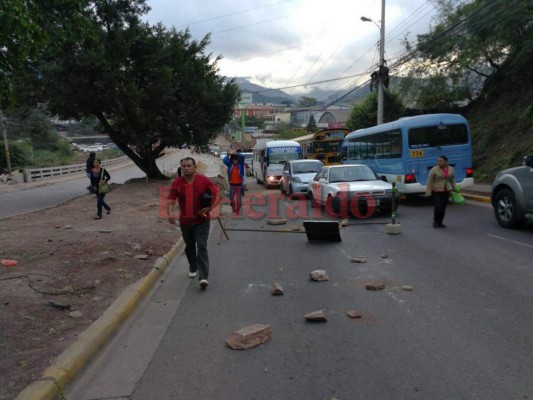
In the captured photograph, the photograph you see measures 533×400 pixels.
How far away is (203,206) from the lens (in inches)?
256

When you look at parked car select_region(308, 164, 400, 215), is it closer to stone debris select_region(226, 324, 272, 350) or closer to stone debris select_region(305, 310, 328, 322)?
stone debris select_region(305, 310, 328, 322)

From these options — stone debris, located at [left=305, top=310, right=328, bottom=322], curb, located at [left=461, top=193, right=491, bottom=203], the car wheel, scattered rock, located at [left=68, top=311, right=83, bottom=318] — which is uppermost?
the car wheel

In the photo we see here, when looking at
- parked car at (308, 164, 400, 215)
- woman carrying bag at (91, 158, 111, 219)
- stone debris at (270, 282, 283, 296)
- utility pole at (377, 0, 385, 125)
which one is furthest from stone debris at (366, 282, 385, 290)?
utility pole at (377, 0, 385, 125)

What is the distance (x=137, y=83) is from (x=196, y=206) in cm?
1761

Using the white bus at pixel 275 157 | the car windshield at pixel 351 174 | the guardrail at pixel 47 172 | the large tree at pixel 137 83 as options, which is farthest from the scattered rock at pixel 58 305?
the guardrail at pixel 47 172

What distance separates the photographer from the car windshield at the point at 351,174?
13.9m

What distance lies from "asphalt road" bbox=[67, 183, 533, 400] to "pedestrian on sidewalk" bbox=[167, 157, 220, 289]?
45 cm

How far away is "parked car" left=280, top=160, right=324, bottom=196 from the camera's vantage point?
1838cm

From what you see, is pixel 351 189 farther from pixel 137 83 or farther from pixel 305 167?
pixel 137 83

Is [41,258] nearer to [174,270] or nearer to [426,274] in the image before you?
[174,270]

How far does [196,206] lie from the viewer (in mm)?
6508

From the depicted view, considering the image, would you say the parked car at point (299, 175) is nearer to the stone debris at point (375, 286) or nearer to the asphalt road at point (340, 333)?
the asphalt road at point (340, 333)

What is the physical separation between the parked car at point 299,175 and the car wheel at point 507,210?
8550mm

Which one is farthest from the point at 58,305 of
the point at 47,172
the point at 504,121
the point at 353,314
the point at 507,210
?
the point at 47,172
